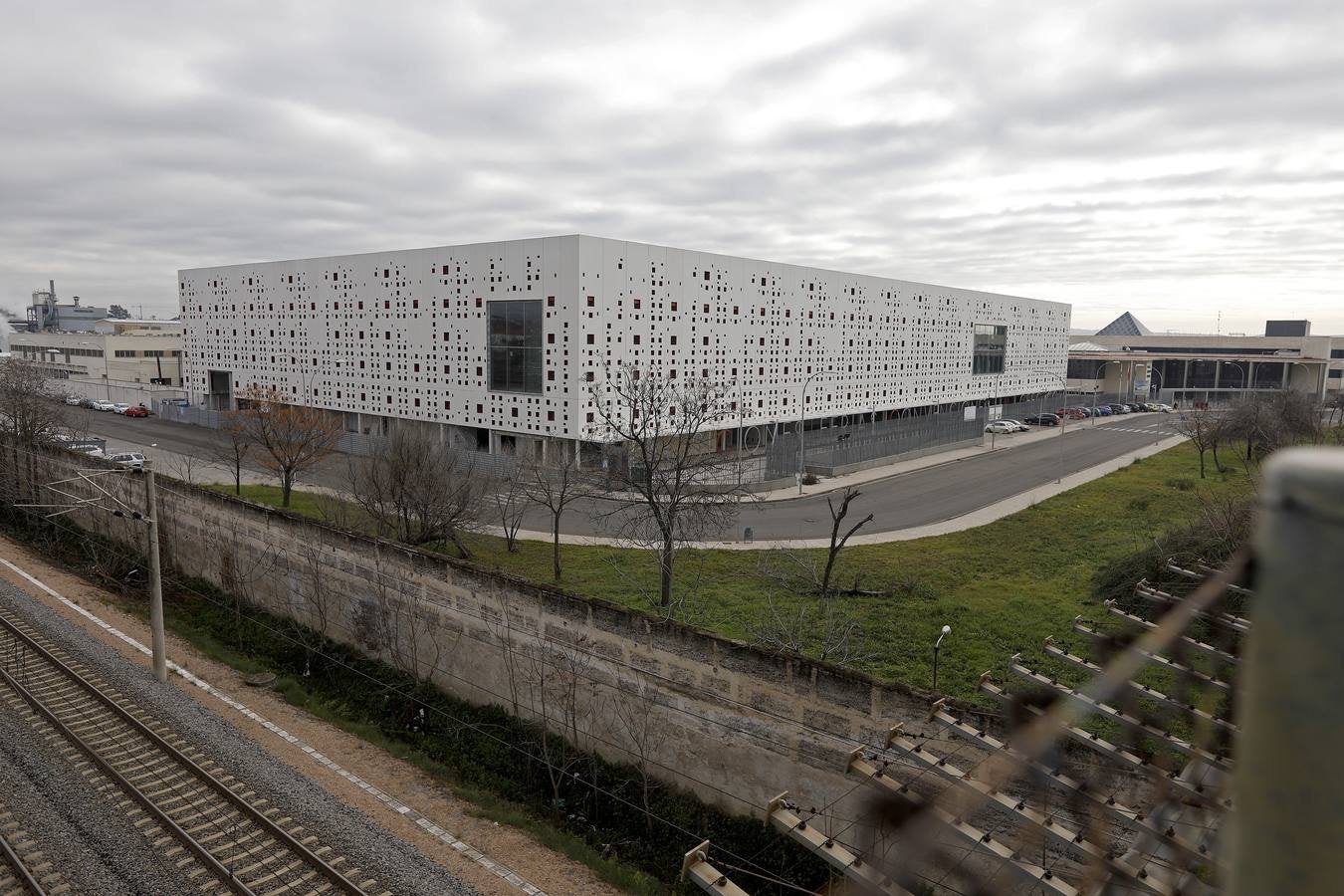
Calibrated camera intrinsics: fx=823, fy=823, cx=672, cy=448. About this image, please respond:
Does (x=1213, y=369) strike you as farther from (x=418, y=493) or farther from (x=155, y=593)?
(x=155, y=593)

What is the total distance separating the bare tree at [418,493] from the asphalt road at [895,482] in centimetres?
436

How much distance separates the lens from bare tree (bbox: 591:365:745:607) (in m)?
23.4

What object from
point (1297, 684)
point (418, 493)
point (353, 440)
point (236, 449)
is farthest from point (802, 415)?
A: point (1297, 684)

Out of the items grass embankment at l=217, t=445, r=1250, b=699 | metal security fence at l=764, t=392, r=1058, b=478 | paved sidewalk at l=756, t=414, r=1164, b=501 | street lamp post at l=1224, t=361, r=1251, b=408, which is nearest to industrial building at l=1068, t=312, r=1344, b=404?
street lamp post at l=1224, t=361, r=1251, b=408

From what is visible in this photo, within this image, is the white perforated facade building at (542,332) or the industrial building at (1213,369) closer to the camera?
the white perforated facade building at (542,332)

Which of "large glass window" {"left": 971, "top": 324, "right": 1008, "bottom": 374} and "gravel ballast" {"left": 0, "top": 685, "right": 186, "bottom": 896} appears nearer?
"gravel ballast" {"left": 0, "top": 685, "right": 186, "bottom": 896}

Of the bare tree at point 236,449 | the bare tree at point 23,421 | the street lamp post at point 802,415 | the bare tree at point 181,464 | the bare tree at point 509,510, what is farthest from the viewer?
the street lamp post at point 802,415

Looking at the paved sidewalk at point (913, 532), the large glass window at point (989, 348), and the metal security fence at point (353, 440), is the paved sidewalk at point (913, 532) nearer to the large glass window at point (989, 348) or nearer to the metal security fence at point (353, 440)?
the metal security fence at point (353, 440)

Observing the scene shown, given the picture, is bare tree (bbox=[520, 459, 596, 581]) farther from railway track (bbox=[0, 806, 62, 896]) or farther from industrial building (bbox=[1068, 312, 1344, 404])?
industrial building (bbox=[1068, 312, 1344, 404])

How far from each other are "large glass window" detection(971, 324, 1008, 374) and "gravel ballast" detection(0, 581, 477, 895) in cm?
7185

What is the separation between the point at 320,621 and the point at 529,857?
37.3 feet

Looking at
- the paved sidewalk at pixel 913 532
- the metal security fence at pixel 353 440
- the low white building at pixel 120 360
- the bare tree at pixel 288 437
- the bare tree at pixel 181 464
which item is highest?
the low white building at pixel 120 360

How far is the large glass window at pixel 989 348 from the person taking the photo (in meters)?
77.1

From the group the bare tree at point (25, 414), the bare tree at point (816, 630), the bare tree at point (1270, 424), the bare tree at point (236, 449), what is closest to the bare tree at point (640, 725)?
the bare tree at point (816, 630)
